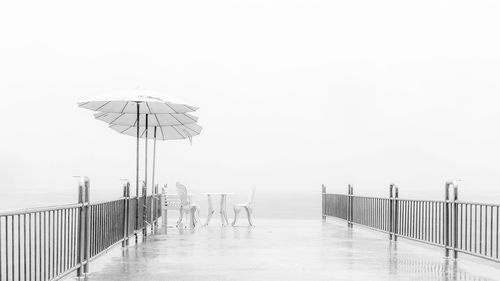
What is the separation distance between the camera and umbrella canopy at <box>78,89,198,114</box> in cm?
1442

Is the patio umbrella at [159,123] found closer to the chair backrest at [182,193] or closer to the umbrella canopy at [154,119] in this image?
the umbrella canopy at [154,119]

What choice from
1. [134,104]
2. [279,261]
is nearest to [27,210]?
[279,261]

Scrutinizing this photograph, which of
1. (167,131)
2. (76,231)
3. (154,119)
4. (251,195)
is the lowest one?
(251,195)

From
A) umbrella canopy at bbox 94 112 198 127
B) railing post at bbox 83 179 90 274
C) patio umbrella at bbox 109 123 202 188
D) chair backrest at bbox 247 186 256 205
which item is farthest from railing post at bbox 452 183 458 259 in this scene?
chair backrest at bbox 247 186 256 205

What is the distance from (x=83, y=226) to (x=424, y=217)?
7.16 metres

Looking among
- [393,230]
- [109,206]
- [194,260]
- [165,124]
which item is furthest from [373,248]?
[165,124]

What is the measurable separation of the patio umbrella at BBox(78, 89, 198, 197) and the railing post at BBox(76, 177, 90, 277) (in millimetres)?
5203

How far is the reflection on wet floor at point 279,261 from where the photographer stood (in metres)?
9.44

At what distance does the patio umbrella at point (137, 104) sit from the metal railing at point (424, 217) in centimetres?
511

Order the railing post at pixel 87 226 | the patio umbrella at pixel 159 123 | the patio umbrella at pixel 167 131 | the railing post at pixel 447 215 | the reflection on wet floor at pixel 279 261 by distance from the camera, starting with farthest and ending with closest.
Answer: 1. the patio umbrella at pixel 167 131
2. the patio umbrella at pixel 159 123
3. the railing post at pixel 447 215
4. the reflection on wet floor at pixel 279 261
5. the railing post at pixel 87 226

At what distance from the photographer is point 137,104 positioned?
15391 millimetres

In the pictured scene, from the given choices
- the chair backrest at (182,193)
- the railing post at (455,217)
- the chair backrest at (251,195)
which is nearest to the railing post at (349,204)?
the chair backrest at (251,195)

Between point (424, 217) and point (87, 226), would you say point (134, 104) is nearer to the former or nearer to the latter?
point (424, 217)

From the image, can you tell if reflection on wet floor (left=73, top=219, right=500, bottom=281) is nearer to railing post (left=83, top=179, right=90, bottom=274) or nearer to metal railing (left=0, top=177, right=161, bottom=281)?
railing post (left=83, top=179, right=90, bottom=274)
